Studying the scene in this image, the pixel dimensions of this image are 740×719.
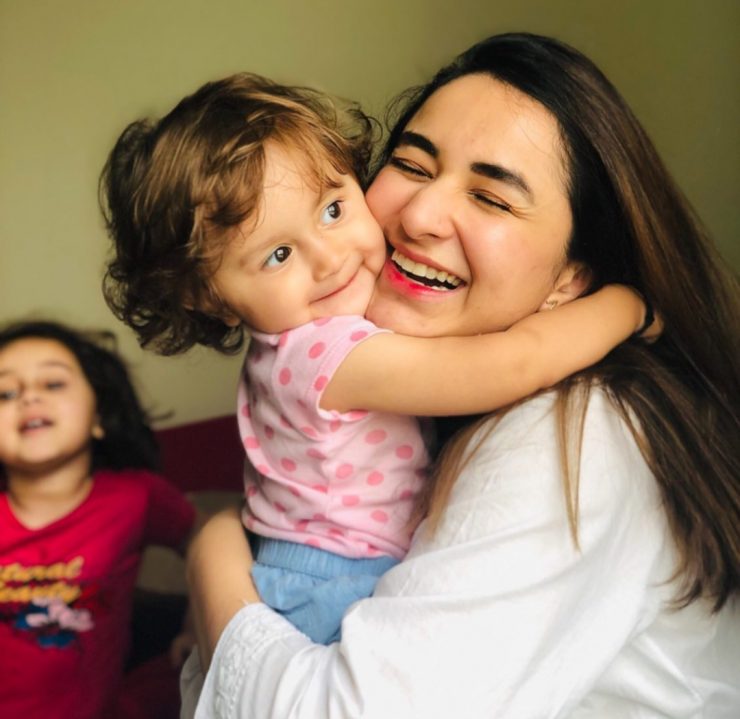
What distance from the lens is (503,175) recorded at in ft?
Answer: 3.72

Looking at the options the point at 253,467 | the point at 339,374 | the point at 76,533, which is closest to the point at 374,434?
the point at 339,374

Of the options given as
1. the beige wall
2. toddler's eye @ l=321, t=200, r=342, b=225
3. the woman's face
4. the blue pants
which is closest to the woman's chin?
the woman's face

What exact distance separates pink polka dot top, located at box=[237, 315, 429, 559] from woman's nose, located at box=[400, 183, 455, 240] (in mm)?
131

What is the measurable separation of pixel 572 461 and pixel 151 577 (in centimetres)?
175

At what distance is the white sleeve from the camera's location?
95cm

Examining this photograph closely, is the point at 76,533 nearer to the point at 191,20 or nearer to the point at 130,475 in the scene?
the point at 130,475

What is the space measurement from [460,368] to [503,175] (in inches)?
9.7

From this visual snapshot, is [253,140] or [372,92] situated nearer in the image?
[253,140]

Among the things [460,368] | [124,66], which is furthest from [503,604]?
[124,66]

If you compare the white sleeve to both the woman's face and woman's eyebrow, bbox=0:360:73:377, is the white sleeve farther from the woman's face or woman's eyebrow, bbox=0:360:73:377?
woman's eyebrow, bbox=0:360:73:377

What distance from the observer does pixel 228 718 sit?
1076mm

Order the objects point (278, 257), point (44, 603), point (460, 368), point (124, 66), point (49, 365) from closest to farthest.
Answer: point (460, 368) < point (278, 257) < point (44, 603) < point (49, 365) < point (124, 66)

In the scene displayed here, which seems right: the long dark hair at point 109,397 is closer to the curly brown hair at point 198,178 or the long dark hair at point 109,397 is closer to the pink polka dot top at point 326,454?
Result: the curly brown hair at point 198,178

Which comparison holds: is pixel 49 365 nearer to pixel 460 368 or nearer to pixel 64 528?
pixel 64 528
